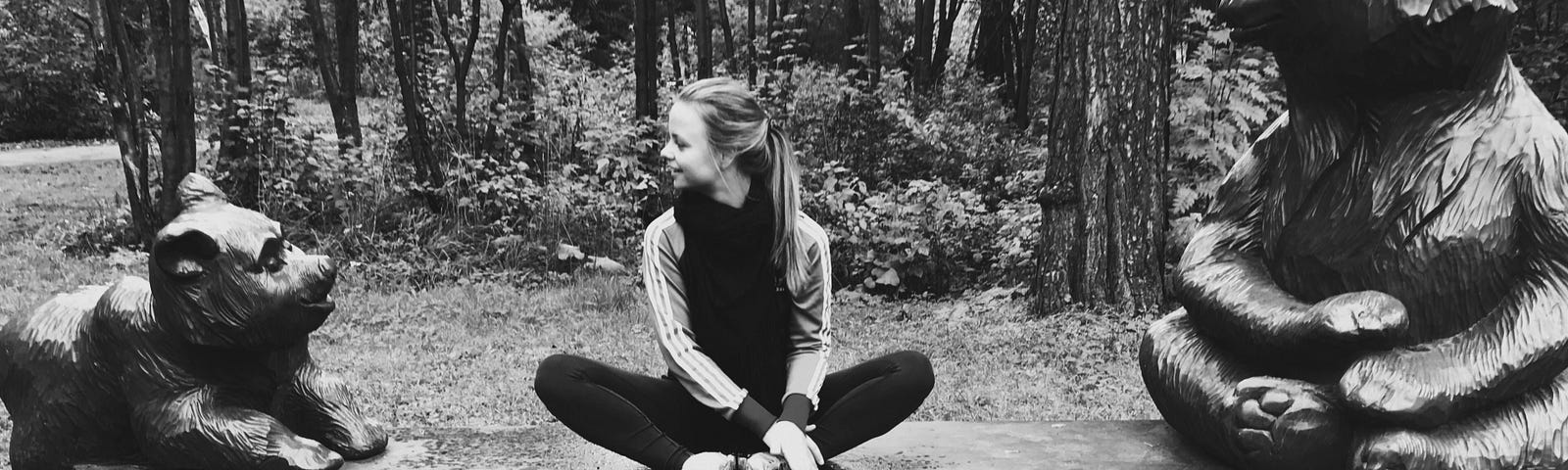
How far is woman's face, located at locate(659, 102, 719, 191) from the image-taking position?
2846 mm

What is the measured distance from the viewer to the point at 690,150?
2.85 meters

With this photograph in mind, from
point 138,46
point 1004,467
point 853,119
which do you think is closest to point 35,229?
point 138,46

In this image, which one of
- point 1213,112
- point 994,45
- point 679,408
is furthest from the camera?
point 994,45

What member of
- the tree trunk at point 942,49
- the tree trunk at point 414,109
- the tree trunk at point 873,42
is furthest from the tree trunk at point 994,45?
the tree trunk at point 414,109

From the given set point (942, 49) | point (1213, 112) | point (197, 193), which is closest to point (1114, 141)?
point (1213, 112)

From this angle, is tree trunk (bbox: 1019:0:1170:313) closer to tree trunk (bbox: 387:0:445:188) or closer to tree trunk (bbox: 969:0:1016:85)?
tree trunk (bbox: 387:0:445:188)

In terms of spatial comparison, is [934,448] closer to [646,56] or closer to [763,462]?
[763,462]

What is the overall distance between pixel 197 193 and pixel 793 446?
165 centimetres

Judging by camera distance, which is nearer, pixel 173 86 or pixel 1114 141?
pixel 1114 141

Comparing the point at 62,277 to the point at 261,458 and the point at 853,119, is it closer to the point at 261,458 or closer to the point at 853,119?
the point at 261,458

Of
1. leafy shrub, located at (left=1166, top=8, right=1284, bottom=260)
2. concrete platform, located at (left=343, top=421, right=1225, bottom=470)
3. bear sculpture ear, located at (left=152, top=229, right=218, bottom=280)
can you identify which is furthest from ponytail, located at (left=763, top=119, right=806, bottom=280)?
leafy shrub, located at (left=1166, top=8, right=1284, bottom=260)

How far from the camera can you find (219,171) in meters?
7.55

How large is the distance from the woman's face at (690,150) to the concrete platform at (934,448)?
36.1 inches

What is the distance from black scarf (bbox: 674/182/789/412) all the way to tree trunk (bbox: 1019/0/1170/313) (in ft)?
10.1
